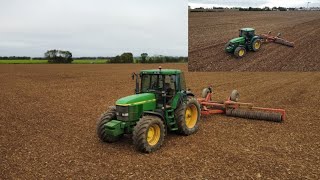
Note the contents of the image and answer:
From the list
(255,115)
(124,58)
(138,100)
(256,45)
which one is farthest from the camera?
(124,58)

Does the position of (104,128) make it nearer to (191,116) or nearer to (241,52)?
(191,116)

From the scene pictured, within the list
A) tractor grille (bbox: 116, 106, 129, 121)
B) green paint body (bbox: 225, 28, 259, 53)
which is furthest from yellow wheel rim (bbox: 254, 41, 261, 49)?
tractor grille (bbox: 116, 106, 129, 121)

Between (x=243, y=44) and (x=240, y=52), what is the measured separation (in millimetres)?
499

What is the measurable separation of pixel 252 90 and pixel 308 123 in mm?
8013

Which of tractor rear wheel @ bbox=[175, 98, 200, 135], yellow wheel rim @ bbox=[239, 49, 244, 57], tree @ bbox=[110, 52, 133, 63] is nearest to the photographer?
tractor rear wheel @ bbox=[175, 98, 200, 135]

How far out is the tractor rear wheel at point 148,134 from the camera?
7656 mm

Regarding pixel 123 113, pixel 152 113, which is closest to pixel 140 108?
pixel 152 113

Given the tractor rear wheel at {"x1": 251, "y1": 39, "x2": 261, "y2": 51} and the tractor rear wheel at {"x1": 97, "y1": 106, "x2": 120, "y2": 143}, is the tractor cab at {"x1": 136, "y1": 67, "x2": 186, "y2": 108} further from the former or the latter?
the tractor rear wheel at {"x1": 251, "y1": 39, "x2": 261, "y2": 51}

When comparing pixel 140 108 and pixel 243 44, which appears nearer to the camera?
pixel 140 108

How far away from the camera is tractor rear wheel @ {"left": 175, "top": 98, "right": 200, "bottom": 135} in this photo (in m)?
9.10

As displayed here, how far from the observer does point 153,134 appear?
325 inches

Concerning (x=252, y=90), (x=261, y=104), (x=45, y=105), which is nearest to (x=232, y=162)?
(x=261, y=104)

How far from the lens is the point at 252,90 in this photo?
18.6 m

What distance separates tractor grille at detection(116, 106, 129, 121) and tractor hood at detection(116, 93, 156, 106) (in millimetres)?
117
